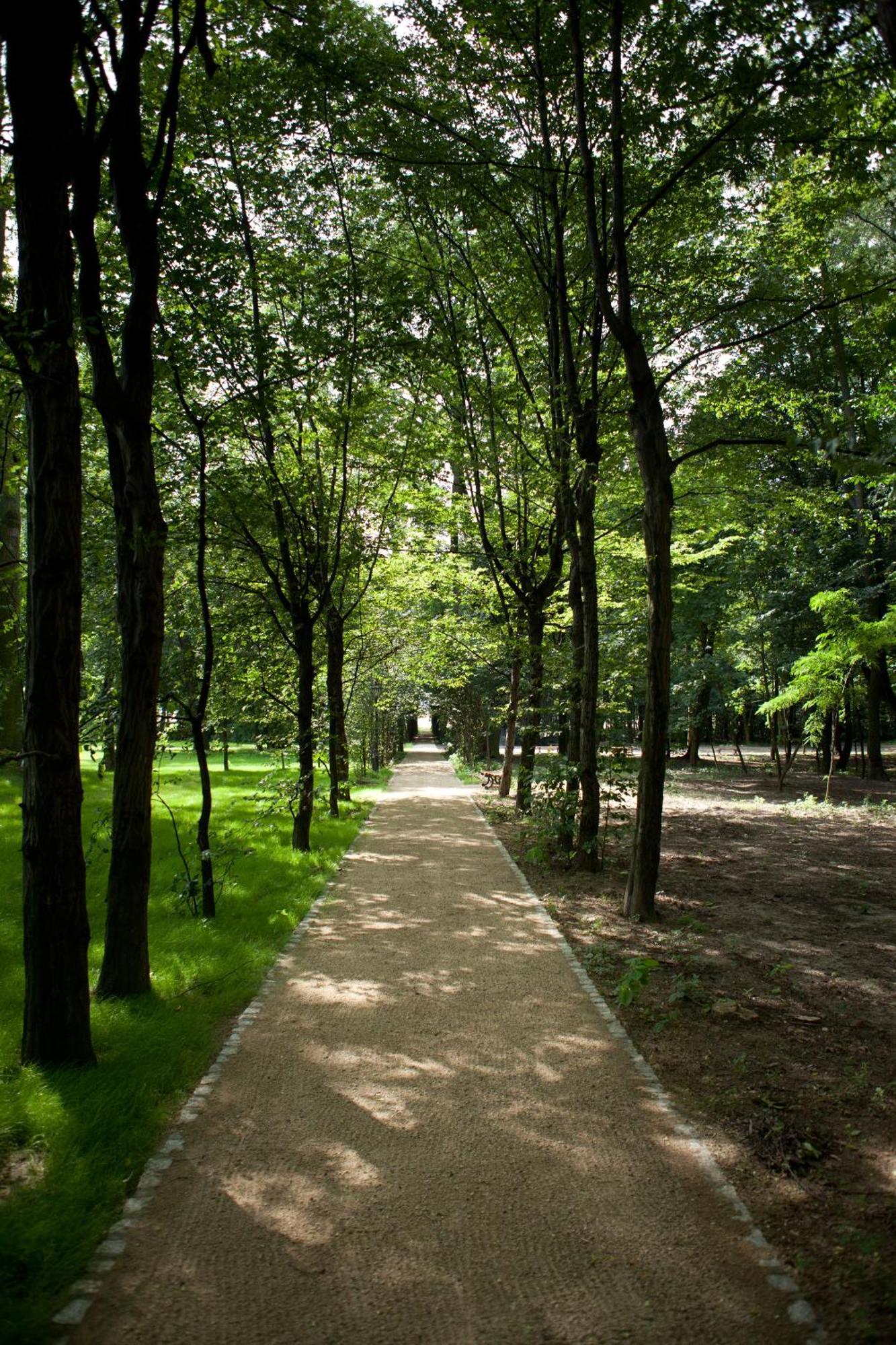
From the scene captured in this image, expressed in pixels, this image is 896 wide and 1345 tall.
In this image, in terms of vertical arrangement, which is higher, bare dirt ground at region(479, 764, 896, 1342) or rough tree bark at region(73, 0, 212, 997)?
rough tree bark at region(73, 0, 212, 997)

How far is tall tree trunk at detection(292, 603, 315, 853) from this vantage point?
955cm

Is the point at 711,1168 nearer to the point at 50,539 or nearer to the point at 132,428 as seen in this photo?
the point at 50,539

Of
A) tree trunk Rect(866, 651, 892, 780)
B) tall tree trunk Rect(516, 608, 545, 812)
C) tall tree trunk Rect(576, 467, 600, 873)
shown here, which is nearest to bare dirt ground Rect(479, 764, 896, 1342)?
tall tree trunk Rect(576, 467, 600, 873)

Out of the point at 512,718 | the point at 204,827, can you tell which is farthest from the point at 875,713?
the point at 204,827

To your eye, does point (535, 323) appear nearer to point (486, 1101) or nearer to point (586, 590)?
point (586, 590)

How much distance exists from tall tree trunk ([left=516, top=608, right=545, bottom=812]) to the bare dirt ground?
1698 millimetres

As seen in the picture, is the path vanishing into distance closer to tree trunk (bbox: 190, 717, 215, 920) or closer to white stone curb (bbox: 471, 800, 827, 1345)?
white stone curb (bbox: 471, 800, 827, 1345)

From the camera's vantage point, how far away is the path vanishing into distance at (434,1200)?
2285 mm

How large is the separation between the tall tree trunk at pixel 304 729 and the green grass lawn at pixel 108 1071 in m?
1.19

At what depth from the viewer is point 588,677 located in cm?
838

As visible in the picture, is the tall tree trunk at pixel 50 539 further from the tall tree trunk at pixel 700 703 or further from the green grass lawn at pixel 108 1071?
the tall tree trunk at pixel 700 703

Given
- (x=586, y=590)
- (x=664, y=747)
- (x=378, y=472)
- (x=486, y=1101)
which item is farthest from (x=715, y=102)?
(x=486, y=1101)

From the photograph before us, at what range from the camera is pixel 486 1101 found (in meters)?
3.65

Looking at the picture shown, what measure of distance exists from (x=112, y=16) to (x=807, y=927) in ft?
28.6
